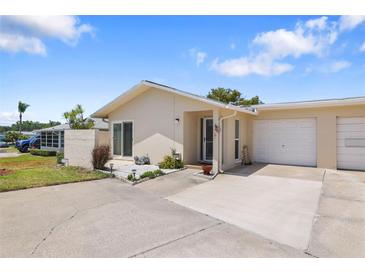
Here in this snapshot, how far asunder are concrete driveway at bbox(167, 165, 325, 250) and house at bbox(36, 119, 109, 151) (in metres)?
17.1

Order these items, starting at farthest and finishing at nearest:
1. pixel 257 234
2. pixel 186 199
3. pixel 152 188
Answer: pixel 152 188
pixel 186 199
pixel 257 234

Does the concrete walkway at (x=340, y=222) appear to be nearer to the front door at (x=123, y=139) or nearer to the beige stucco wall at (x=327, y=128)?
the beige stucco wall at (x=327, y=128)

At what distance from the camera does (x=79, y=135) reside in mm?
11938

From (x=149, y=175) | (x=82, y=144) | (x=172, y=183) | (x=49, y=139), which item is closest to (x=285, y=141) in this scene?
(x=172, y=183)

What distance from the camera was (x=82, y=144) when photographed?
1180cm

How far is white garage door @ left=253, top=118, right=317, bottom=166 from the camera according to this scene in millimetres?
11828

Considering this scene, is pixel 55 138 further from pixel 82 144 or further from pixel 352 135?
pixel 352 135

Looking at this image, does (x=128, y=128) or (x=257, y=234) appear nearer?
(x=257, y=234)

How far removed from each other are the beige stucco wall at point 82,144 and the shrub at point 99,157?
283 millimetres

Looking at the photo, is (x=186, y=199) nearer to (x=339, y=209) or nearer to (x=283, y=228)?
(x=283, y=228)

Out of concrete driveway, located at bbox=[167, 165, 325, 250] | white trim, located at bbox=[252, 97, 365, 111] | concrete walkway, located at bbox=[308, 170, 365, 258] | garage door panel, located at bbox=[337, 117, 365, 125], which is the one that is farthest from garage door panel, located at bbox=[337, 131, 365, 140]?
concrete walkway, located at bbox=[308, 170, 365, 258]

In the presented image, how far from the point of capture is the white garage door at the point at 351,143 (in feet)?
35.1

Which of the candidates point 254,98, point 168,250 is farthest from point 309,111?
point 254,98

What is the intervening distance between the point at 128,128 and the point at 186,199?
27.7 feet
